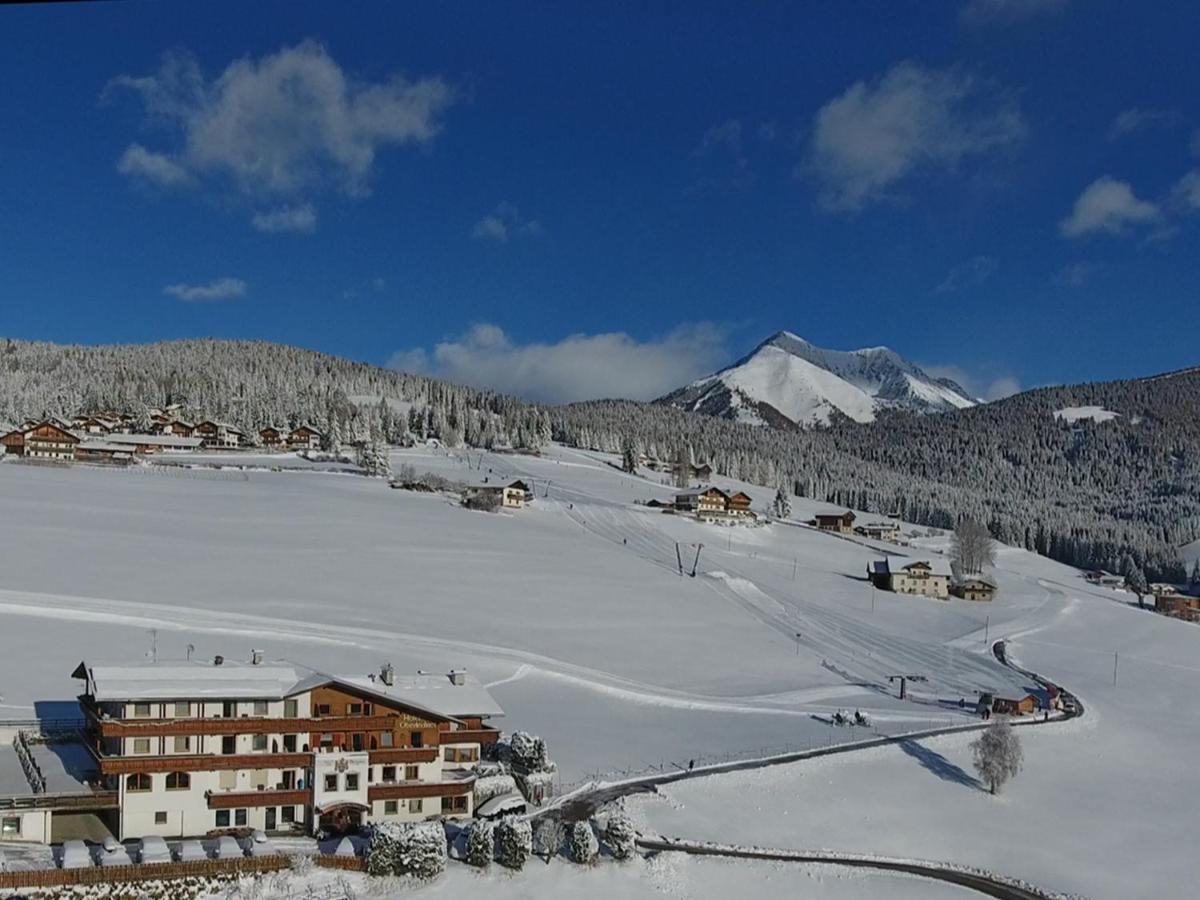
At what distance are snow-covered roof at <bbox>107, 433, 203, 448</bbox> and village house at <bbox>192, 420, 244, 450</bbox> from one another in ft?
6.17

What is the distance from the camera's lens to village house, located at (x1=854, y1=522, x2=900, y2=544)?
143 m

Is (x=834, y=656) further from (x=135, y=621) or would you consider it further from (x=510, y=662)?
(x=135, y=621)

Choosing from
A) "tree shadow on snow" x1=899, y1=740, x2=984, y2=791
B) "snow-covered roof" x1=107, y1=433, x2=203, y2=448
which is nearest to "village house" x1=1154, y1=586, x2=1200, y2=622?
"tree shadow on snow" x1=899, y1=740, x2=984, y2=791

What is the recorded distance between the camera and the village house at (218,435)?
151 metres

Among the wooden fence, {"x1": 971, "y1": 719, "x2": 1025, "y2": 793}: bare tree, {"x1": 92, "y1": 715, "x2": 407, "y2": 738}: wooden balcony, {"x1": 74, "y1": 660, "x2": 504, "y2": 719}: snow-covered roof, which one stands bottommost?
{"x1": 971, "y1": 719, "x2": 1025, "y2": 793}: bare tree

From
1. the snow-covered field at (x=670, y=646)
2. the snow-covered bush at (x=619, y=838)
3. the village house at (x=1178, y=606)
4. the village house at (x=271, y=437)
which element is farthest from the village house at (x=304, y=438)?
the snow-covered bush at (x=619, y=838)

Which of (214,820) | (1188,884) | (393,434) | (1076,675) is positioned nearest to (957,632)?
(1076,675)

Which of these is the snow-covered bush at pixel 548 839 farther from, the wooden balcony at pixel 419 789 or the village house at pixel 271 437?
the village house at pixel 271 437

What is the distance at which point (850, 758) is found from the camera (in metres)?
42.3

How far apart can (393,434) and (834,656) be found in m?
119

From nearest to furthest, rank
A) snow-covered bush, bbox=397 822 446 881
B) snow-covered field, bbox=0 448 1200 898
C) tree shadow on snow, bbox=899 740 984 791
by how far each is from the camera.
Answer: snow-covered bush, bbox=397 822 446 881 → snow-covered field, bbox=0 448 1200 898 → tree shadow on snow, bbox=899 740 984 791

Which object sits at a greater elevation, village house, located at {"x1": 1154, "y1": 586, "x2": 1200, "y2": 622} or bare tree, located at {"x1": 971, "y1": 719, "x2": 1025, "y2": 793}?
bare tree, located at {"x1": 971, "y1": 719, "x2": 1025, "y2": 793}

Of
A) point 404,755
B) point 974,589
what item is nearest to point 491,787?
point 404,755

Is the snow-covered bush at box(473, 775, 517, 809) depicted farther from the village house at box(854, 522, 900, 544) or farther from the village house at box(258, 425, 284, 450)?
Result: the village house at box(258, 425, 284, 450)
